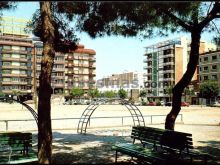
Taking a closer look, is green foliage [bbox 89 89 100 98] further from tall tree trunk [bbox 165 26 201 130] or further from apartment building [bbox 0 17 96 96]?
tall tree trunk [bbox 165 26 201 130]

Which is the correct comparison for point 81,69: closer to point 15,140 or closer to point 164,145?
point 164,145

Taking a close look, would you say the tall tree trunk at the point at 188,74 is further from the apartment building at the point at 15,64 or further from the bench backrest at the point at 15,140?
the apartment building at the point at 15,64

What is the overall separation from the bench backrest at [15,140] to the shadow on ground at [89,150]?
1100 mm

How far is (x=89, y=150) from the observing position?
13.6 m

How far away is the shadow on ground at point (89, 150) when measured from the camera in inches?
449

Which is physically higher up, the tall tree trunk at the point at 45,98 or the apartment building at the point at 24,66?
the apartment building at the point at 24,66

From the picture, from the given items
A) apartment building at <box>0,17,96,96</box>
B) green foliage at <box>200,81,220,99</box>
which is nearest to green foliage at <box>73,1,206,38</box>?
green foliage at <box>200,81,220,99</box>

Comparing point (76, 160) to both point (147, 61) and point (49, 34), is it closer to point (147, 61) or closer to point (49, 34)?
point (49, 34)

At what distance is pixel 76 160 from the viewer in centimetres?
1145

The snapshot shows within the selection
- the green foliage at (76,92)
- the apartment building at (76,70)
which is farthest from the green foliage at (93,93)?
the green foliage at (76,92)

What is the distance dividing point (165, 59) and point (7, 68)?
173 feet

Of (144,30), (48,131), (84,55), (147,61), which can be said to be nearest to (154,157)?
(48,131)

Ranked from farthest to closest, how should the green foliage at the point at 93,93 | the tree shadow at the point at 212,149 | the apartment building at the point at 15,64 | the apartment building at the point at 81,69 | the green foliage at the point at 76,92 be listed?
1. the apartment building at the point at 81,69
2. the green foliage at the point at 93,93
3. the green foliage at the point at 76,92
4. the apartment building at the point at 15,64
5. the tree shadow at the point at 212,149

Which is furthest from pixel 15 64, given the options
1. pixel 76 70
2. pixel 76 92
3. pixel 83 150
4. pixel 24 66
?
pixel 83 150
